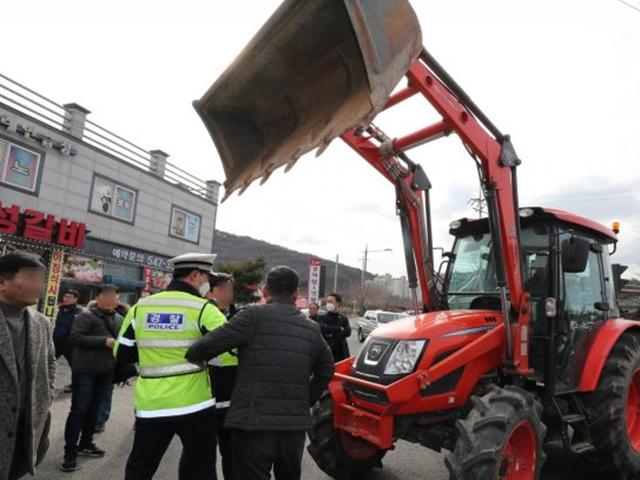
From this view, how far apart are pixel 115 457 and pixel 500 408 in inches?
149

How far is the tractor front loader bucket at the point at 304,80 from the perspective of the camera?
3.02 metres

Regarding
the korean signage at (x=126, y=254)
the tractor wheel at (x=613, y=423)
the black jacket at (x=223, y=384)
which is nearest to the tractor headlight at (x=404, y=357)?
the black jacket at (x=223, y=384)

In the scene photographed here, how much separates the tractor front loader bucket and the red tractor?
0.04 feet

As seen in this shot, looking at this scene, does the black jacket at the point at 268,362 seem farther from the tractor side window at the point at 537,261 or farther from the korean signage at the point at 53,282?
the korean signage at the point at 53,282

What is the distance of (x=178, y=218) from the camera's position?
826 inches

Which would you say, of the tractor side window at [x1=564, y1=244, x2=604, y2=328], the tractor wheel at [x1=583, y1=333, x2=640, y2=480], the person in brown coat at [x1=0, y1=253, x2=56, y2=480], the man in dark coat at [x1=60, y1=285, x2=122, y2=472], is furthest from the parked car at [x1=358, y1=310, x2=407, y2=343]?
the person in brown coat at [x1=0, y1=253, x2=56, y2=480]

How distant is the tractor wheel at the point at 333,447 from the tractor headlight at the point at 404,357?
75cm

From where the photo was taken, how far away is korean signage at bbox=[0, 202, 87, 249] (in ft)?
43.0

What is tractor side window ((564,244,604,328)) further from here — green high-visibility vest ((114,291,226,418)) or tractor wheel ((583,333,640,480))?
green high-visibility vest ((114,291,226,418))

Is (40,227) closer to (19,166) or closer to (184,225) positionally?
(19,166)

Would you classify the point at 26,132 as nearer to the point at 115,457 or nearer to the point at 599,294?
the point at 115,457

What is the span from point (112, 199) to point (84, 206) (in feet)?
4.35

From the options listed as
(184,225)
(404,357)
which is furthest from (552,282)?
(184,225)

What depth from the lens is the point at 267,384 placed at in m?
3.07
